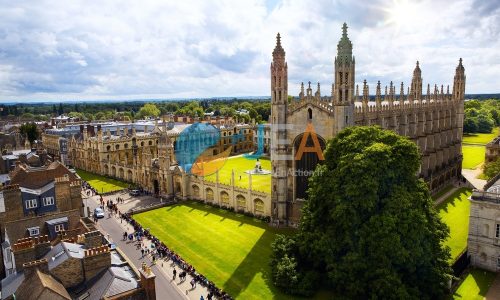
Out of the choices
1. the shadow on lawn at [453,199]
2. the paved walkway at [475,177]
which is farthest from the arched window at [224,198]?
the paved walkway at [475,177]

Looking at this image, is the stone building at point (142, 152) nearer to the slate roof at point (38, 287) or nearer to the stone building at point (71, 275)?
the stone building at point (71, 275)

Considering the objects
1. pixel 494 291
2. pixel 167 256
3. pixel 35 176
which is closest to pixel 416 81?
pixel 494 291

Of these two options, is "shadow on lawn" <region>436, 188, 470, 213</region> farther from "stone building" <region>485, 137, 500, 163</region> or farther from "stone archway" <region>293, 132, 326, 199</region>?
"stone archway" <region>293, 132, 326, 199</region>

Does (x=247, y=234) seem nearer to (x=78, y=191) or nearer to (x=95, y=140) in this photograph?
(x=78, y=191)

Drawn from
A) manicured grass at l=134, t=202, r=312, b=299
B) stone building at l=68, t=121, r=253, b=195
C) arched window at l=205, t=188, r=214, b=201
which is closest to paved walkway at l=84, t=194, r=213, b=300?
manicured grass at l=134, t=202, r=312, b=299

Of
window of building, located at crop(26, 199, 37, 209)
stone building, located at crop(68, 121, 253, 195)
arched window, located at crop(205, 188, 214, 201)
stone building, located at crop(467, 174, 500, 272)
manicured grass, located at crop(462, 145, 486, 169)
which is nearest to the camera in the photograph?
window of building, located at crop(26, 199, 37, 209)

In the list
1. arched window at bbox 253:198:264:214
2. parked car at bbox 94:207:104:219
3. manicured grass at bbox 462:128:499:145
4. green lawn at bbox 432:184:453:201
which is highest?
arched window at bbox 253:198:264:214

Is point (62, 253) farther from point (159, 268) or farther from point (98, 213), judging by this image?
point (98, 213)
